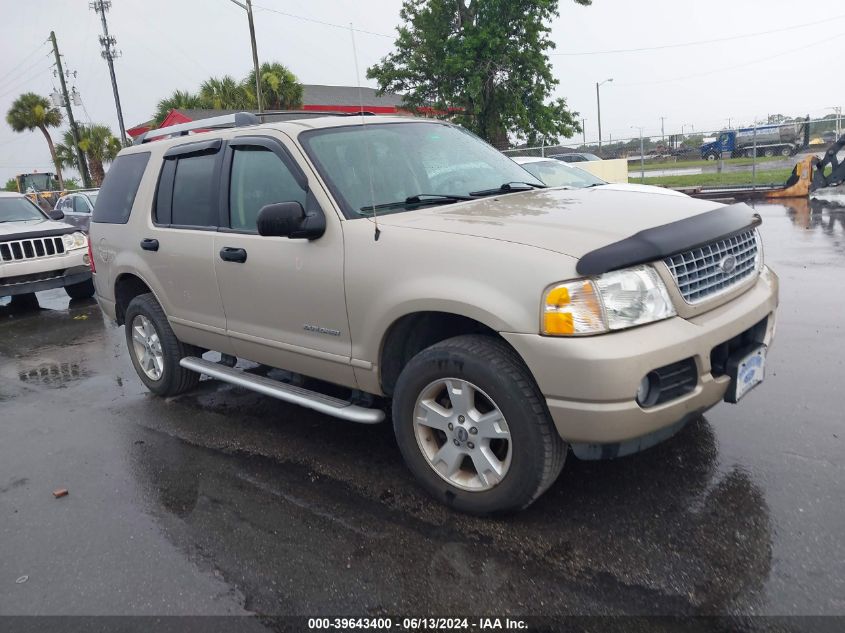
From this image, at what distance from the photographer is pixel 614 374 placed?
2709mm

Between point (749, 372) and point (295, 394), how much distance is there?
7.90 ft

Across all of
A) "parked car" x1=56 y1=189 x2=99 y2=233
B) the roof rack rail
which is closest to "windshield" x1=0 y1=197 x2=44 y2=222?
"parked car" x1=56 y1=189 x2=99 y2=233

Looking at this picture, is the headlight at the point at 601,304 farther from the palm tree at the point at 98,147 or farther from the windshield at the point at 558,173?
the palm tree at the point at 98,147

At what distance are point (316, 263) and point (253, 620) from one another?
1.79m

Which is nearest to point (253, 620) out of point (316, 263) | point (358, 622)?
point (358, 622)

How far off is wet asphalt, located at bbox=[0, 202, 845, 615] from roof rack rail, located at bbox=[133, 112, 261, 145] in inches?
80.5

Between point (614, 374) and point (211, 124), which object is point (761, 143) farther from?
point (614, 374)

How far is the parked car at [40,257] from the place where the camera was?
9.59m

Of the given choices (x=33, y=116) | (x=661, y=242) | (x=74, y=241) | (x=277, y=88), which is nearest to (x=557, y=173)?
(x=74, y=241)

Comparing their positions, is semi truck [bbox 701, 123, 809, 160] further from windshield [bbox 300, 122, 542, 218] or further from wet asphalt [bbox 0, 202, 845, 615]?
wet asphalt [bbox 0, 202, 845, 615]

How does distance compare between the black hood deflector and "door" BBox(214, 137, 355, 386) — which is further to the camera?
"door" BBox(214, 137, 355, 386)

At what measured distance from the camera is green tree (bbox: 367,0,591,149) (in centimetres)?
2698

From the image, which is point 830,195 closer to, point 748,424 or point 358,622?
point 748,424

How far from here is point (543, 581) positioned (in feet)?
9.01
